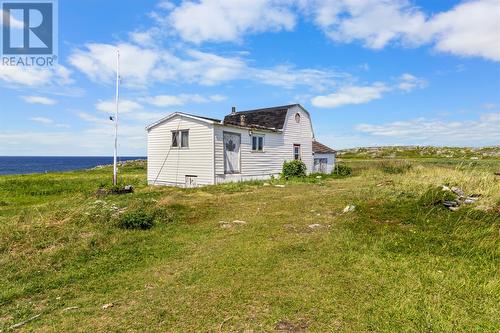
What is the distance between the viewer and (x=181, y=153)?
823 inches

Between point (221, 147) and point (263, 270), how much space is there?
14.0 meters

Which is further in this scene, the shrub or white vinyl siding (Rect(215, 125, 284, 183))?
white vinyl siding (Rect(215, 125, 284, 183))

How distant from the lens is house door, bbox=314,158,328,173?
97.2ft

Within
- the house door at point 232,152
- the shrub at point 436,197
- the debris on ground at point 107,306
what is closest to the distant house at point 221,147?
the house door at point 232,152

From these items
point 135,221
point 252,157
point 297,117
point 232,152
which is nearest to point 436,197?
point 135,221

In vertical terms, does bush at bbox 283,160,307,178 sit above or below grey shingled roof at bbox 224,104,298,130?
below

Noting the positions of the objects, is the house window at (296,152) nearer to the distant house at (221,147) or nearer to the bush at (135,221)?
the distant house at (221,147)

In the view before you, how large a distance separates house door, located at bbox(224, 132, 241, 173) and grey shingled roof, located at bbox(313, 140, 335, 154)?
10625 millimetres

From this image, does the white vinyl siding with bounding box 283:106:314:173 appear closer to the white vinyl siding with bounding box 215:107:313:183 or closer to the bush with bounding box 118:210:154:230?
the white vinyl siding with bounding box 215:107:313:183

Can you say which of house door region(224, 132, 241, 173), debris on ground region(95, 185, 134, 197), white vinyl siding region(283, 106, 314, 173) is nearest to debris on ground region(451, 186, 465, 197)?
house door region(224, 132, 241, 173)

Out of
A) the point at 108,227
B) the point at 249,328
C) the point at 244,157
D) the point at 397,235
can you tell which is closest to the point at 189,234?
the point at 108,227

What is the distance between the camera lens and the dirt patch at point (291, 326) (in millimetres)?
4213

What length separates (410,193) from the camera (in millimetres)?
12000

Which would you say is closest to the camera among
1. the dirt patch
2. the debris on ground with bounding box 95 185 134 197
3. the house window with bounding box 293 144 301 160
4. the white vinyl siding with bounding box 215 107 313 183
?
the dirt patch
